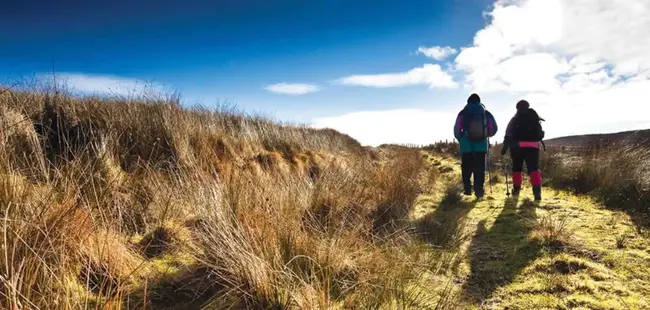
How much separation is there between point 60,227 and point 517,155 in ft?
23.2

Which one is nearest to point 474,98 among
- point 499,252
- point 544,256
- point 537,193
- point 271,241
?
point 537,193

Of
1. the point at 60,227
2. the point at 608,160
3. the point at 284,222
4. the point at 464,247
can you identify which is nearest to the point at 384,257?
the point at 284,222

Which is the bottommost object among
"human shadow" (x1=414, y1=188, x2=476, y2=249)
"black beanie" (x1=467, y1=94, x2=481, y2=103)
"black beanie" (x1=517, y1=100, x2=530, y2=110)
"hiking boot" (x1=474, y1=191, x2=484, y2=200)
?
"human shadow" (x1=414, y1=188, x2=476, y2=249)

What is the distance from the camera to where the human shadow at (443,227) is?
393 cm

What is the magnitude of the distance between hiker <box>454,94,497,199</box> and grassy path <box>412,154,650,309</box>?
4.38ft

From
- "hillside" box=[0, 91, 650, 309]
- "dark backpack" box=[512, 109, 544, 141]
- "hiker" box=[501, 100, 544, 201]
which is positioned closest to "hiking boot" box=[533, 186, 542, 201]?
"hillside" box=[0, 91, 650, 309]

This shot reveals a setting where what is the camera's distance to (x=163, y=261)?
2.99 meters

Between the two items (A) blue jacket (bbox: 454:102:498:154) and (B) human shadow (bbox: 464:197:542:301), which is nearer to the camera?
(B) human shadow (bbox: 464:197:542:301)

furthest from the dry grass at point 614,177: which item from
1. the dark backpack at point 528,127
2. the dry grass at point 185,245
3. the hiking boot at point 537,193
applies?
the dry grass at point 185,245

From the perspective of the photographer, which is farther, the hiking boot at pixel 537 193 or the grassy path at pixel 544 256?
the hiking boot at pixel 537 193

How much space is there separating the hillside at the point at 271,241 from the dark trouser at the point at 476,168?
1.42ft

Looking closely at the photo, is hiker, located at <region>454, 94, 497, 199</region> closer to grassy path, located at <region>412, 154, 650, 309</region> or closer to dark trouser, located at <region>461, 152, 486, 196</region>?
dark trouser, located at <region>461, 152, 486, 196</region>

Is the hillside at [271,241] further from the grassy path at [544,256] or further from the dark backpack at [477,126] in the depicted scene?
the dark backpack at [477,126]

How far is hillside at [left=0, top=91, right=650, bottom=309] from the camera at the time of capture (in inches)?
85.8
